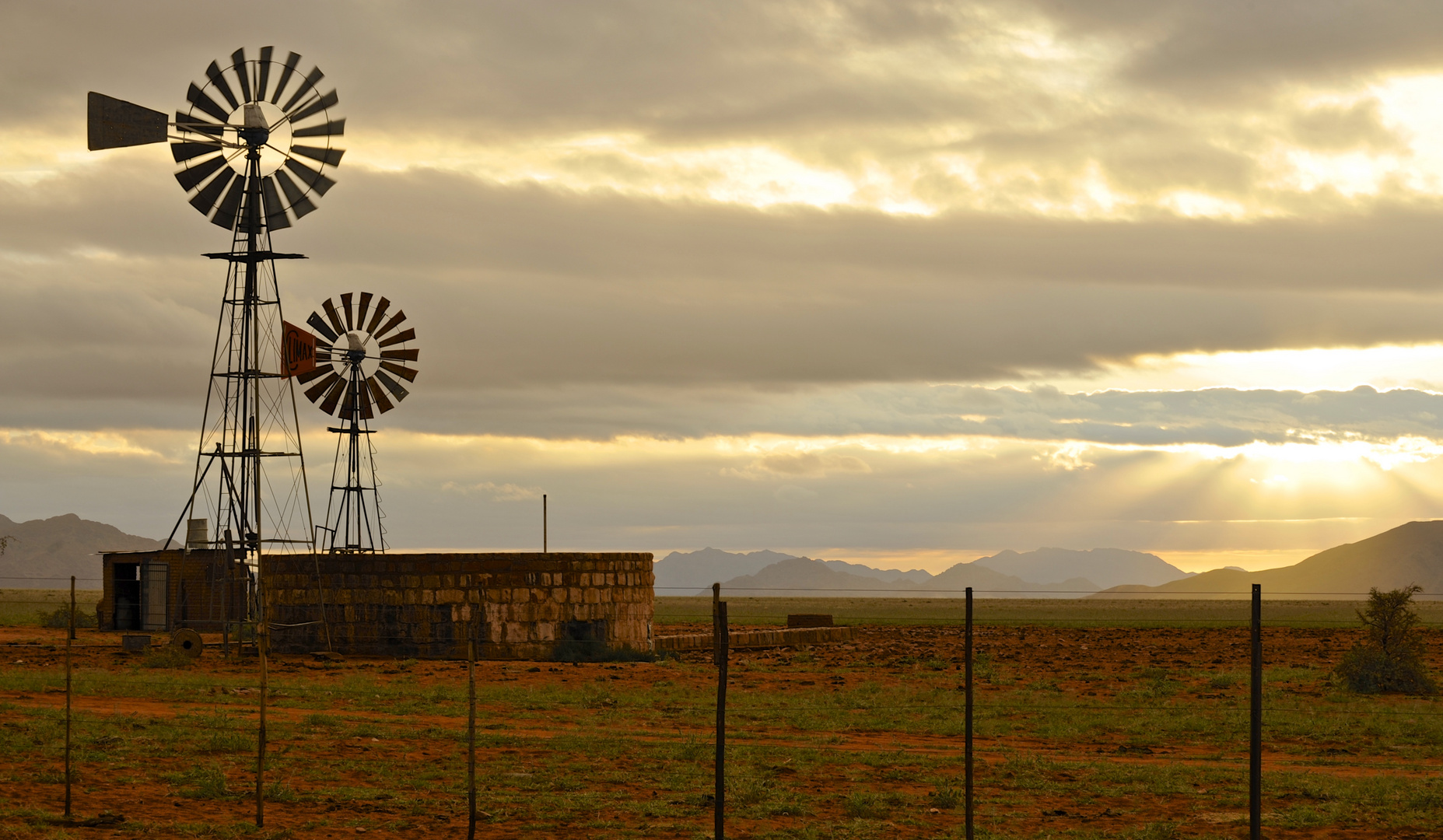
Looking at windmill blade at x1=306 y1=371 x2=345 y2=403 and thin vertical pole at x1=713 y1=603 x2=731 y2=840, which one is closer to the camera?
thin vertical pole at x1=713 y1=603 x2=731 y2=840

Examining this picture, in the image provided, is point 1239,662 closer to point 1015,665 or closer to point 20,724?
point 1015,665

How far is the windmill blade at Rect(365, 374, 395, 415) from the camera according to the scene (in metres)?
49.0

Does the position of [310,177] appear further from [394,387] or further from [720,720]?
[720,720]

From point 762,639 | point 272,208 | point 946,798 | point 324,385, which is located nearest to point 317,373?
point 324,385

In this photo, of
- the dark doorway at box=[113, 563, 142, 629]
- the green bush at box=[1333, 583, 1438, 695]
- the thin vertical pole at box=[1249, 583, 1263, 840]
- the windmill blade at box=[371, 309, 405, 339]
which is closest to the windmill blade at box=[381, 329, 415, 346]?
the windmill blade at box=[371, 309, 405, 339]

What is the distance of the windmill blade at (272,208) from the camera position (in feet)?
132

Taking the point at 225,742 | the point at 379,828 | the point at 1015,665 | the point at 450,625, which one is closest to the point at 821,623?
the point at 1015,665

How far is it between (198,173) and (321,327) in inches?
359

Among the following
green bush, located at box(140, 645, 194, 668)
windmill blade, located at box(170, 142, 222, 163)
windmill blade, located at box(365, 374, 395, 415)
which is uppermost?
windmill blade, located at box(170, 142, 222, 163)

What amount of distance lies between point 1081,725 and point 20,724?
20.7 m

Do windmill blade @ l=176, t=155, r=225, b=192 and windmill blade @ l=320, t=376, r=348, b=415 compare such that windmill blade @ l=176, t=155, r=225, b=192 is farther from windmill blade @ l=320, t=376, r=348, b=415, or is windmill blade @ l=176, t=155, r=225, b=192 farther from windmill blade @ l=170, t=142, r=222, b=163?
windmill blade @ l=320, t=376, r=348, b=415

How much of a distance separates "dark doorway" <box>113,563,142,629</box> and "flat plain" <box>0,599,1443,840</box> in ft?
28.1

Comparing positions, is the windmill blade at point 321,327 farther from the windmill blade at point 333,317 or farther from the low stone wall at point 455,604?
the low stone wall at point 455,604

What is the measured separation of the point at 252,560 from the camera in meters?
43.6
